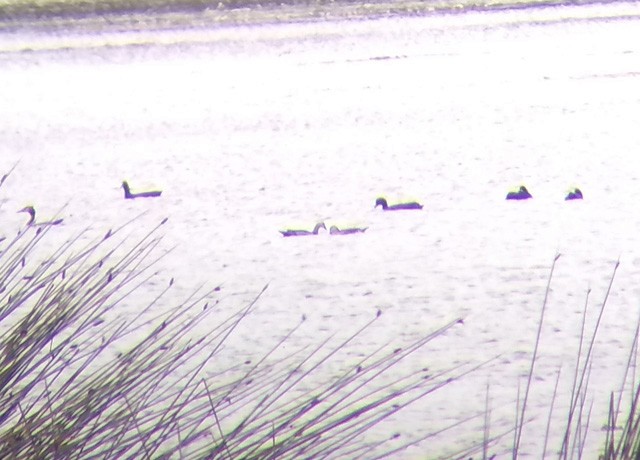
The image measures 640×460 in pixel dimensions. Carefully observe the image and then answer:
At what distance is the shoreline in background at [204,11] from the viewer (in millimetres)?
3344

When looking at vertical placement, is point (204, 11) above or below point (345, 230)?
above

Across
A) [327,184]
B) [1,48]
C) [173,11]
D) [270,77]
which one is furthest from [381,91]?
[1,48]

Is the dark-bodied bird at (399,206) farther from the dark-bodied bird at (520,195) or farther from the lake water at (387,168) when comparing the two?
the dark-bodied bird at (520,195)

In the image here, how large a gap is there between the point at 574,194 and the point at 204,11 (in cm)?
160

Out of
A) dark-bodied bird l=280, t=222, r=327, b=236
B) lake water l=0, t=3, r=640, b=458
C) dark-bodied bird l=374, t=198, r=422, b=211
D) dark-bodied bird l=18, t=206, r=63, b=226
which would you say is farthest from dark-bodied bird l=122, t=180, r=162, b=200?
dark-bodied bird l=374, t=198, r=422, b=211

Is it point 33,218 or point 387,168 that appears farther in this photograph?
point 387,168

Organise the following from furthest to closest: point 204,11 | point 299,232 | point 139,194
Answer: point 204,11 → point 139,194 → point 299,232

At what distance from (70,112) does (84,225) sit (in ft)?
2.37

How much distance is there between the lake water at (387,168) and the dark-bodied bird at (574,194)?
0.9 inches

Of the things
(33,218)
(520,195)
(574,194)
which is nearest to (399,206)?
(520,195)

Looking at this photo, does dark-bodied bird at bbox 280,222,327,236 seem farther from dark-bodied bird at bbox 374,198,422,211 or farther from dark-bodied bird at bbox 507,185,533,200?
dark-bodied bird at bbox 507,185,533,200

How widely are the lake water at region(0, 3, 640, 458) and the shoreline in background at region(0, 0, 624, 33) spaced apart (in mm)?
67

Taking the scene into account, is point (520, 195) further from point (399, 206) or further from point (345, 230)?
point (345, 230)

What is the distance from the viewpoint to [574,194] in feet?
7.86
